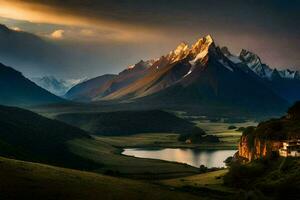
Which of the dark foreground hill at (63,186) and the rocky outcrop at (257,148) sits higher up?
the rocky outcrop at (257,148)

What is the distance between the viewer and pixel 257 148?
543 ft

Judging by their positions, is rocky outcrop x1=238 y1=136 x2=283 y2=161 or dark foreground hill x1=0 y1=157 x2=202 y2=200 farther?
rocky outcrop x1=238 y1=136 x2=283 y2=161

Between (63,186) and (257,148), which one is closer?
(63,186)

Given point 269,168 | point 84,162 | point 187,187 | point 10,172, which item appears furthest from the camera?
point 84,162

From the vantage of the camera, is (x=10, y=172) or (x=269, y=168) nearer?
(x=10, y=172)

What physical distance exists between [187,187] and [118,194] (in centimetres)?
3244

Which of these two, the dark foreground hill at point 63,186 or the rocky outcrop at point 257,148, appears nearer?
the dark foreground hill at point 63,186

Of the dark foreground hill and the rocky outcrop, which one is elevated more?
the rocky outcrop

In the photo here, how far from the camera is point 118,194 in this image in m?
85.6

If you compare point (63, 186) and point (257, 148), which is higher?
point (257, 148)

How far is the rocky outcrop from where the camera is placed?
149 metres

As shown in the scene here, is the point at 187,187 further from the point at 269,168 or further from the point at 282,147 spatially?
the point at 282,147

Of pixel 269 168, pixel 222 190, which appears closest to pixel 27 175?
pixel 222 190

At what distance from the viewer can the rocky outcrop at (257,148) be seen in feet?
488
